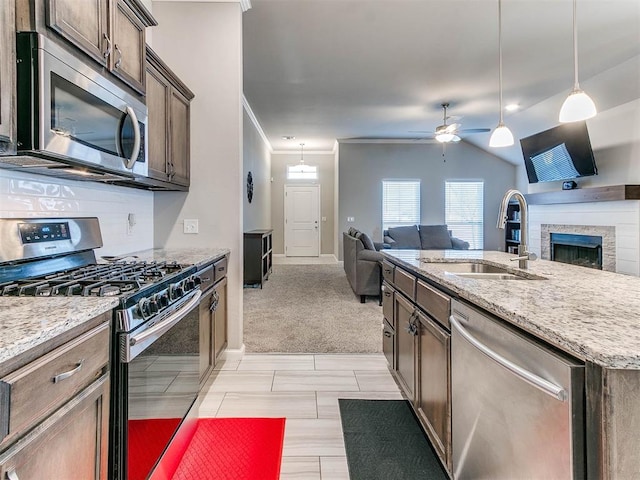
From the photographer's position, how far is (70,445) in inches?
35.5

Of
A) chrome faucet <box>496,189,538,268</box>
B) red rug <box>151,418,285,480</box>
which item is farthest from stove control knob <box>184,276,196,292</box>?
chrome faucet <box>496,189,538,268</box>

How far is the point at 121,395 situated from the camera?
44.3 inches

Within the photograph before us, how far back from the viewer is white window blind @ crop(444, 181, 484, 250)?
27.2 ft

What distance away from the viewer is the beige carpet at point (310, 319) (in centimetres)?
319

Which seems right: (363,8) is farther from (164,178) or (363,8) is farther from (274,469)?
(274,469)

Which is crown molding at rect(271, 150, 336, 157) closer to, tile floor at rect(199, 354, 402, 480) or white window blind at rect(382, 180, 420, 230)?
white window blind at rect(382, 180, 420, 230)

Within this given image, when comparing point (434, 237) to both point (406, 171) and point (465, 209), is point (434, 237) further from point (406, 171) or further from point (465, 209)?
point (406, 171)

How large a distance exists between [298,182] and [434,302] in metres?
8.28

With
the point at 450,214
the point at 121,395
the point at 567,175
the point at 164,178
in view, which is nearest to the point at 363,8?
the point at 164,178

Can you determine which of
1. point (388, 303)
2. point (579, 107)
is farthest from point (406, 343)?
point (579, 107)

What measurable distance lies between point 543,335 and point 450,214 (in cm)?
791

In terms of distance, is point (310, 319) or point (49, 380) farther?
point (310, 319)

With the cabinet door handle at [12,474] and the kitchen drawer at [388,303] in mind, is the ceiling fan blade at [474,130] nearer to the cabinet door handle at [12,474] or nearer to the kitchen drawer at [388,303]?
the kitchen drawer at [388,303]

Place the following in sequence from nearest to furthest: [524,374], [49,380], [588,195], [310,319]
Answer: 1. [49,380]
2. [524,374]
3. [310,319]
4. [588,195]
